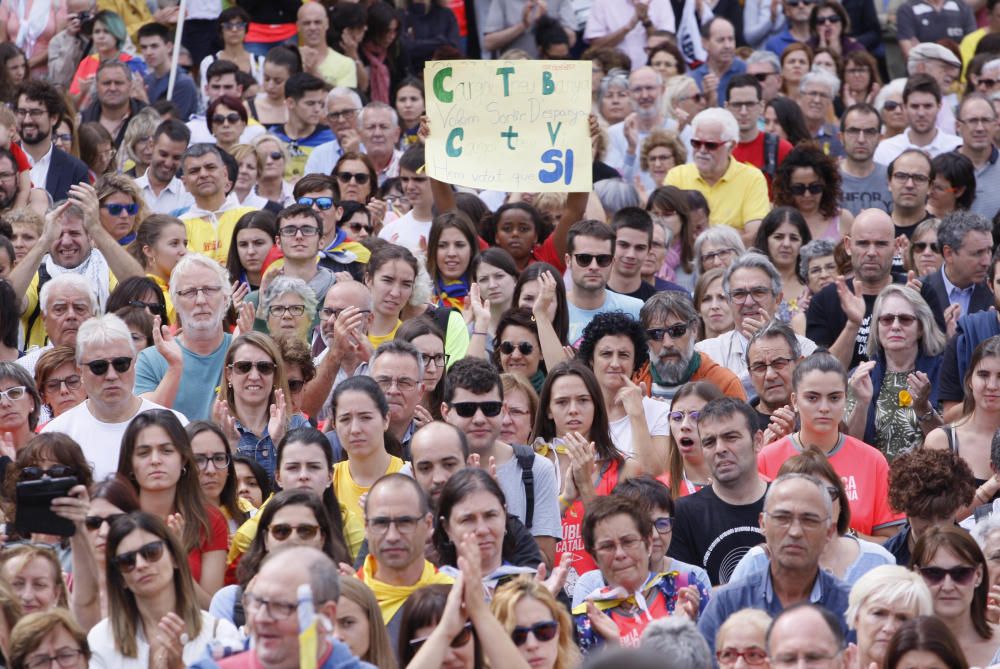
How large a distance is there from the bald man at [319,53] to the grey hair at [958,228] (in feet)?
21.9

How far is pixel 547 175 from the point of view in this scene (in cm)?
1256

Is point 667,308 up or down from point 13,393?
up

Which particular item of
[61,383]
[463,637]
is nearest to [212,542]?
[463,637]

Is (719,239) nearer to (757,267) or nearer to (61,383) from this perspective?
(757,267)

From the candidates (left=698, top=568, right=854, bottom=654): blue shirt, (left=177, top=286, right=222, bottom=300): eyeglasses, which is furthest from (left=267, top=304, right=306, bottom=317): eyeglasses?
(left=698, top=568, right=854, bottom=654): blue shirt

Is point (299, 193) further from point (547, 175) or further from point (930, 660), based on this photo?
point (930, 660)

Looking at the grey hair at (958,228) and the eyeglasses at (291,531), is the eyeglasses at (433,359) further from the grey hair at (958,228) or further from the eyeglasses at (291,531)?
the grey hair at (958,228)

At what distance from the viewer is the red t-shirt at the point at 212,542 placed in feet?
28.7

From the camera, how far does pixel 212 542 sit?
28.9 feet

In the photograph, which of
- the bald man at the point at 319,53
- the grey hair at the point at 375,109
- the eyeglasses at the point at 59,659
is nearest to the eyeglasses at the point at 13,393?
the eyeglasses at the point at 59,659

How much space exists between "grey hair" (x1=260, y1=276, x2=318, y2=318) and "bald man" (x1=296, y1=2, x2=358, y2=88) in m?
6.12

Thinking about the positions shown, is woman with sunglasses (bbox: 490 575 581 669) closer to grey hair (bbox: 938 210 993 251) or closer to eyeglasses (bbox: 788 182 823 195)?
grey hair (bbox: 938 210 993 251)

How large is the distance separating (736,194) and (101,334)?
6.00 meters

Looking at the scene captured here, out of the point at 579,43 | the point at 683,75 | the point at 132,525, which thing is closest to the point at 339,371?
the point at 132,525
